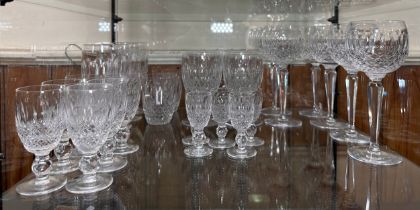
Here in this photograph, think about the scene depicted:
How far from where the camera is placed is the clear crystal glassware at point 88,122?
21.5 inches

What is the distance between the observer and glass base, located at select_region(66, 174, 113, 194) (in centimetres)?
53

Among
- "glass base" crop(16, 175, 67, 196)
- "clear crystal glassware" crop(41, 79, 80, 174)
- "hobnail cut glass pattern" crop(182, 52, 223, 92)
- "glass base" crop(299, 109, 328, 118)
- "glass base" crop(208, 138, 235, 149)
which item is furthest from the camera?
"glass base" crop(299, 109, 328, 118)

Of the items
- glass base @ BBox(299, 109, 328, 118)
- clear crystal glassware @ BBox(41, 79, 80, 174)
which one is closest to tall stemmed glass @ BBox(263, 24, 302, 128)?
glass base @ BBox(299, 109, 328, 118)

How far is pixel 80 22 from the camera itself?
4.42 feet

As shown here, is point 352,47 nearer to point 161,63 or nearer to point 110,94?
point 110,94

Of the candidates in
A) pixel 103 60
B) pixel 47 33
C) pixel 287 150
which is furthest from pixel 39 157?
pixel 47 33

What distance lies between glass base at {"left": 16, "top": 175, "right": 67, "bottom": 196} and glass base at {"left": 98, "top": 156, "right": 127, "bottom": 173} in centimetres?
6

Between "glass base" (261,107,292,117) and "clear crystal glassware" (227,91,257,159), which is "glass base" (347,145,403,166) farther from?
"glass base" (261,107,292,117)

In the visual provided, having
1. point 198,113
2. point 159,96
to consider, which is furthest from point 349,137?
point 159,96

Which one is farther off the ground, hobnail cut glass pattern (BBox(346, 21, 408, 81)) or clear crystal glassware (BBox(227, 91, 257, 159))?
hobnail cut glass pattern (BBox(346, 21, 408, 81))

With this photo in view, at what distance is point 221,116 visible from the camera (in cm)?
77

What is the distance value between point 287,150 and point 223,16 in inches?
30.8

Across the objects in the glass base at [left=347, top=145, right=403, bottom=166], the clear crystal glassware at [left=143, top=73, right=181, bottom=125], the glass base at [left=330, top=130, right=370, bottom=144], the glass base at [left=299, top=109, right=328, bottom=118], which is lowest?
the glass base at [left=347, top=145, right=403, bottom=166]

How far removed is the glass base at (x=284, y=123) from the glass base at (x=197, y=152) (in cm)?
29
